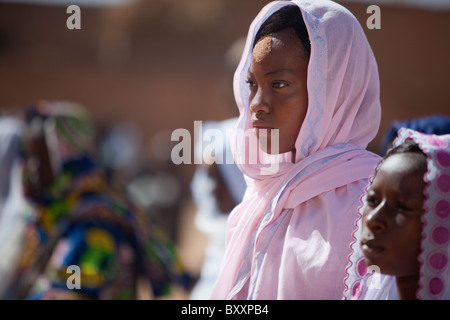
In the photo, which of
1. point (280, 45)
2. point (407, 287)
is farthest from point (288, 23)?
point (407, 287)

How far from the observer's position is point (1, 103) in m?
20.2

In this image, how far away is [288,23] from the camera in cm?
261

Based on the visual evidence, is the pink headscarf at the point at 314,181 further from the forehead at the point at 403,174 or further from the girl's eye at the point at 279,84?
the forehead at the point at 403,174

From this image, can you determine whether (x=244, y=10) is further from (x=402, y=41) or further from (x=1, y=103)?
(x=1, y=103)

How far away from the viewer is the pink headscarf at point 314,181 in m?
2.28

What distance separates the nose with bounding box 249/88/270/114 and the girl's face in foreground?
2.19ft

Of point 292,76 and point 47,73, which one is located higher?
point 47,73

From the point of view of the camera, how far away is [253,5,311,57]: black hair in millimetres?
2564

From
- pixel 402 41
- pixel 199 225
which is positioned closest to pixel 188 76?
pixel 402 41

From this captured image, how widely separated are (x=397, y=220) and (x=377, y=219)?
6cm

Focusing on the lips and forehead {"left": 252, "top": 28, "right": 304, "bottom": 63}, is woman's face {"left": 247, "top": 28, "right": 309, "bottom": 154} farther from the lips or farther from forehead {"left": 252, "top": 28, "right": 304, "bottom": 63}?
the lips

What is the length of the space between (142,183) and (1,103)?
250 inches

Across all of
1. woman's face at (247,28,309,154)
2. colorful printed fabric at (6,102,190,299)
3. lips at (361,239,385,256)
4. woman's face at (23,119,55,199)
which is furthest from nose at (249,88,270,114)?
woman's face at (23,119,55,199)

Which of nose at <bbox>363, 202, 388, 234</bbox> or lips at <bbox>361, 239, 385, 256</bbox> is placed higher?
nose at <bbox>363, 202, 388, 234</bbox>
